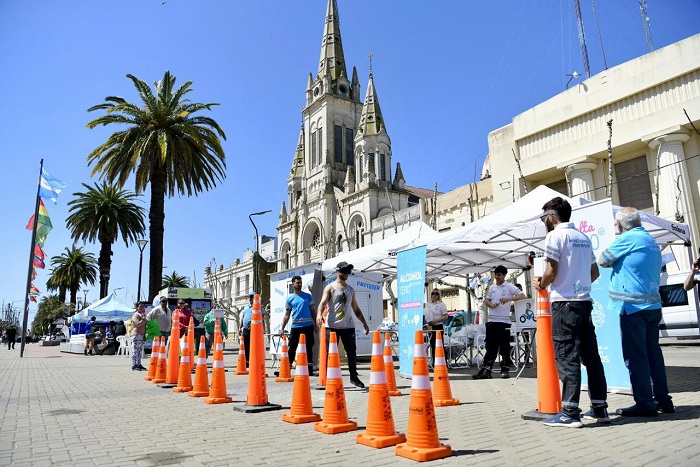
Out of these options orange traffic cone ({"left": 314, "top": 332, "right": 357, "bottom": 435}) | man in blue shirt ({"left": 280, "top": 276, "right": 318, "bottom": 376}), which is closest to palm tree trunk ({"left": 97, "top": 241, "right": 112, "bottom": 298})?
man in blue shirt ({"left": 280, "top": 276, "right": 318, "bottom": 376})

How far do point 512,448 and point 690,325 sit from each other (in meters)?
14.1

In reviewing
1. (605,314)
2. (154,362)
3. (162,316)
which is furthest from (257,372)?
(162,316)

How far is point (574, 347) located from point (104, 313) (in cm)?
3061

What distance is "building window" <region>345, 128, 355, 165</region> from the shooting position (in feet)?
201

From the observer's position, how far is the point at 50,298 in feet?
335

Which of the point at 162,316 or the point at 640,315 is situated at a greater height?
the point at 162,316

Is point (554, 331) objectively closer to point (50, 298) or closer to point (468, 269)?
point (468, 269)

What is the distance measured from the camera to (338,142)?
201ft

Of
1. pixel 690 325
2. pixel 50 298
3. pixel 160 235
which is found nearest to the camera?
pixel 690 325

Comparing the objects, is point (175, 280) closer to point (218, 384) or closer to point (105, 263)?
point (105, 263)

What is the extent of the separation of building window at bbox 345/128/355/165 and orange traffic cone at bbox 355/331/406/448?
57.2 m

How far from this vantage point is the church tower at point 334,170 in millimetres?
51812

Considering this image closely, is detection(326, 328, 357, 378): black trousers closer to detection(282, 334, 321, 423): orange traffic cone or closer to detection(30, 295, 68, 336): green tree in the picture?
detection(282, 334, 321, 423): orange traffic cone

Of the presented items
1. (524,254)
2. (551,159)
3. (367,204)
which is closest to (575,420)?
(524,254)
